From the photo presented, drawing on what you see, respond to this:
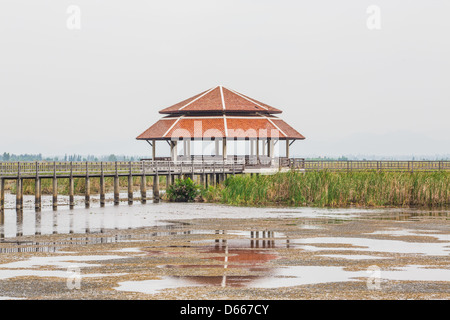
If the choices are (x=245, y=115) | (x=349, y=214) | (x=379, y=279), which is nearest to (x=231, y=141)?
(x=245, y=115)

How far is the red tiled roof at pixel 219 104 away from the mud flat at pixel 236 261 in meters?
32.1

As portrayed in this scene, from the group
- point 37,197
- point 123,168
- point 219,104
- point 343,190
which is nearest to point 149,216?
point 37,197

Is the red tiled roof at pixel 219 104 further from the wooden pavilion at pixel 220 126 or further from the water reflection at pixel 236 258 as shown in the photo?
the water reflection at pixel 236 258

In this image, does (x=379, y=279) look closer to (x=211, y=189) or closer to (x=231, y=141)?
(x=211, y=189)

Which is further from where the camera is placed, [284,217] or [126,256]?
[284,217]

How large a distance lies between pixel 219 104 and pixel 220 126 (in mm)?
2770

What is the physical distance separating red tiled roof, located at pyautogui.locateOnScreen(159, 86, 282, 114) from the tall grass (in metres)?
18.6

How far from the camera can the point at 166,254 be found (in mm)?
21281

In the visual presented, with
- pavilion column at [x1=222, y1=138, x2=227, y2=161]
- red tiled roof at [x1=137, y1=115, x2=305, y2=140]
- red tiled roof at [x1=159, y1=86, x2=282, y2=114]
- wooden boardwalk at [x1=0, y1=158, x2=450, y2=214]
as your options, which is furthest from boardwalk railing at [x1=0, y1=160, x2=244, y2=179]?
red tiled roof at [x1=159, y1=86, x2=282, y2=114]

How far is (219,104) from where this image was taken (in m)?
64.6

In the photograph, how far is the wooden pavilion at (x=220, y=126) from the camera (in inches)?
2452

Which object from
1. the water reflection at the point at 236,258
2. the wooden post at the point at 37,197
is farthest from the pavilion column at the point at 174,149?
the water reflection at the point at 236,258
